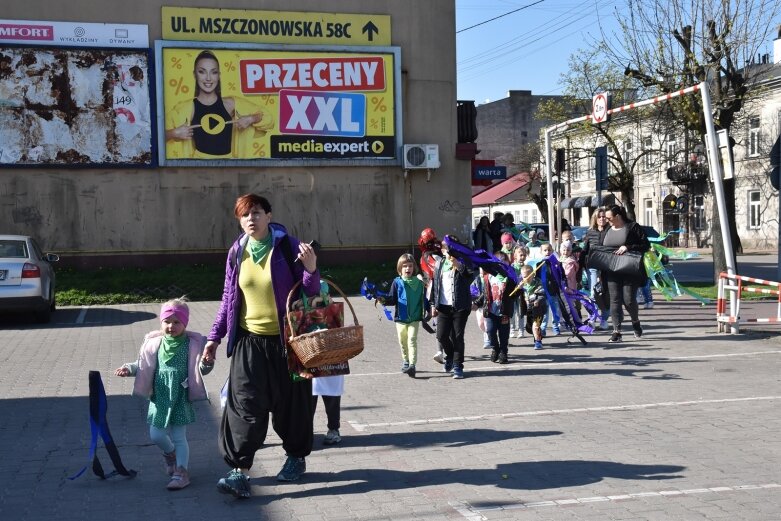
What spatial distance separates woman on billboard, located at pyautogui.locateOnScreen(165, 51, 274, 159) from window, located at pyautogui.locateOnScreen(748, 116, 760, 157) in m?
30.2

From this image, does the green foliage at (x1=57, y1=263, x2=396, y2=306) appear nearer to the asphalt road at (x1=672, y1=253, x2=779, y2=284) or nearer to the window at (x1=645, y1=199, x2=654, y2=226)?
the asphalt road at (x1=672, y1=253, x2=779, y2=284)

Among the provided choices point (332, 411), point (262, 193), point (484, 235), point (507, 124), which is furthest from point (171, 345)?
point (507, 124)

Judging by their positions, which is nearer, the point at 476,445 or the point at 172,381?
the point at 172,381

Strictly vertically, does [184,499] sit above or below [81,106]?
below

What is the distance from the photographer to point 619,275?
42.1ft

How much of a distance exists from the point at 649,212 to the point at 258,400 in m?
50.9

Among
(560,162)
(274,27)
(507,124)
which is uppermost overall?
(507,124)

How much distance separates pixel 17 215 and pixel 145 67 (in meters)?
4.60

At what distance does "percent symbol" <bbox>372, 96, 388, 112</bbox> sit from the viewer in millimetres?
23609

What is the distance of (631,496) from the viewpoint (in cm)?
566

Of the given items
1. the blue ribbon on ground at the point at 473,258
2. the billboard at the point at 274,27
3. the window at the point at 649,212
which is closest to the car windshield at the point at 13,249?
the billboard at the point at 274,27

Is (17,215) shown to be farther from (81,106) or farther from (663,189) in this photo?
(663,189)

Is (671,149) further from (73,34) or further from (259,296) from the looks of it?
(259,296)

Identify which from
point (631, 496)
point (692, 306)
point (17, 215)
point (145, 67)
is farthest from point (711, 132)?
point (17, 215)
